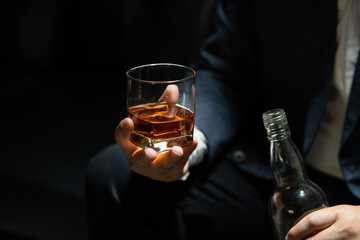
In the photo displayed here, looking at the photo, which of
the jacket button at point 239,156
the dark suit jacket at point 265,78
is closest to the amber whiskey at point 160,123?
the dark suit jacket at point 265,78

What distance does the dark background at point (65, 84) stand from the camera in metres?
1.34

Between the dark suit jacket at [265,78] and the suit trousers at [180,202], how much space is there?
6cm

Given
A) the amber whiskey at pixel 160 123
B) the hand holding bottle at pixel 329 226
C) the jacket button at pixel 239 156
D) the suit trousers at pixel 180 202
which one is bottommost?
the suit trousers at pixel 180 202

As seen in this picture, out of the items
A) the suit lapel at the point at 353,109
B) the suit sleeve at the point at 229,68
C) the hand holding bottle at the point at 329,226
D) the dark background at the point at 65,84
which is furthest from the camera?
the dark background at the point at 65,84

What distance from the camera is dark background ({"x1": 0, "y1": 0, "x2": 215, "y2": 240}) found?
134 cm

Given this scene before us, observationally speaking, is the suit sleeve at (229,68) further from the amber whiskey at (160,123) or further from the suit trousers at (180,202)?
the amber whiskey at (160,123)

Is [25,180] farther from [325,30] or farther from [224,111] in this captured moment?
[325,30]

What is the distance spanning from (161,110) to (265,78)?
0.47 m

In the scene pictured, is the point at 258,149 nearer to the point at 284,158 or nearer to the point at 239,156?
the point at 239,156

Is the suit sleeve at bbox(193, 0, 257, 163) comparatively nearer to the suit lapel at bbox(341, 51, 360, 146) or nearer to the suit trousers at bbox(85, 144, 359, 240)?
the suit trousers at bbox(85, 144, 359, 240)

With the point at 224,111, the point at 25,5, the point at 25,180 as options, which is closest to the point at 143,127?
the point at 224,111

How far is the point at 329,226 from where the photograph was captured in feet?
2.27

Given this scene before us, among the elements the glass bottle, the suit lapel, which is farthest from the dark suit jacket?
the glass bottle

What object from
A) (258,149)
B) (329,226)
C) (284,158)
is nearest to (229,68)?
(258,149)
